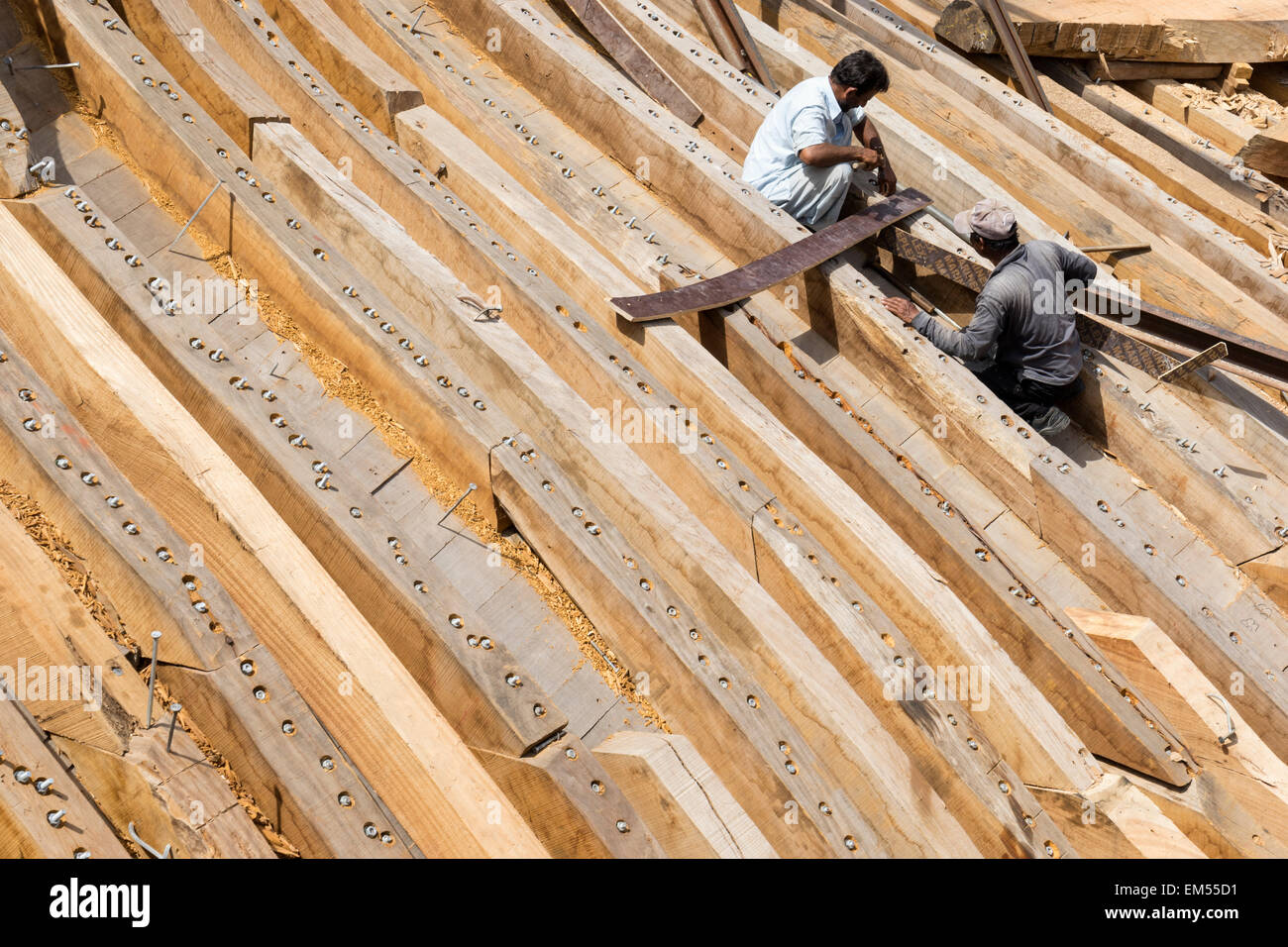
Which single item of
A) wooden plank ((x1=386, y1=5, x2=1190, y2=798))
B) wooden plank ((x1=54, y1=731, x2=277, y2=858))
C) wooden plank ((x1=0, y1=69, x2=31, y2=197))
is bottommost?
wooden plank ((x1=54, y1=731, x2=277, y2=858))

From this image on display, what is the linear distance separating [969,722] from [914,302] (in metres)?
2.89

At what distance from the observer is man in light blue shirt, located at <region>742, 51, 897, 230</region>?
235 inches

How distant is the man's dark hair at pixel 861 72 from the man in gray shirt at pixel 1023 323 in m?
0.97

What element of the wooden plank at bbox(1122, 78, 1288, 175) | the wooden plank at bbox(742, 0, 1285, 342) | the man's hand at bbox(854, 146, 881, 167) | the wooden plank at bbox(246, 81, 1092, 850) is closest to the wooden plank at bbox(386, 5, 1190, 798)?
the wooden plank at bbox(246, 81, 1092, 850)

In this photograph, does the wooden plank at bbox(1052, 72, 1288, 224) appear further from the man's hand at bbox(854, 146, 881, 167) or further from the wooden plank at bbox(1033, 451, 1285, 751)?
the wooden plank at bbox(1033, 451, 1285, 751)

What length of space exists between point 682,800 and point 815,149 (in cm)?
387

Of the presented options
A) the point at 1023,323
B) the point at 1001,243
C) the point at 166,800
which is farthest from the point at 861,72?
the point at 166,800

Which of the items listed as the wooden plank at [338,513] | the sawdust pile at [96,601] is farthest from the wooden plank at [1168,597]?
the sawdust pile at [96,601]

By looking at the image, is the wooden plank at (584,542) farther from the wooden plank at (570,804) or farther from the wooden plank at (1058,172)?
the wooden plank at (1058,172)

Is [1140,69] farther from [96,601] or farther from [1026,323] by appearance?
[96,601]

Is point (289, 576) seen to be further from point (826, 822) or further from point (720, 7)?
point (720, 7)

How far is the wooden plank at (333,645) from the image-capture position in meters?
3.26

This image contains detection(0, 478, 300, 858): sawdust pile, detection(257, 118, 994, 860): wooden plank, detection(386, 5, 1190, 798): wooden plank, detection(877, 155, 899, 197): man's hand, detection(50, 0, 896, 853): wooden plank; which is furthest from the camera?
detection(877, 155, 899, 197): man's hand

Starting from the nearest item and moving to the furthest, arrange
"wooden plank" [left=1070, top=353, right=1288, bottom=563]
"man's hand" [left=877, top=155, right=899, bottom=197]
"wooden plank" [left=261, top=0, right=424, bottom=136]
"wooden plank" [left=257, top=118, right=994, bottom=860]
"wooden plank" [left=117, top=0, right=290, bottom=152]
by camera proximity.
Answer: "wooden plank" [left=257, top=118, right=994, bottom=860] < "wooden plank" [left=117, top=0, right=290, bottom=152] < "wooden plank" [left=1070, top=353, right=1288, bottom=563] < "wooden plank" [left=261, top=0, right=424, bottom=136] < "man's hand" [left=877, top=155, right=899, bottom=197]
